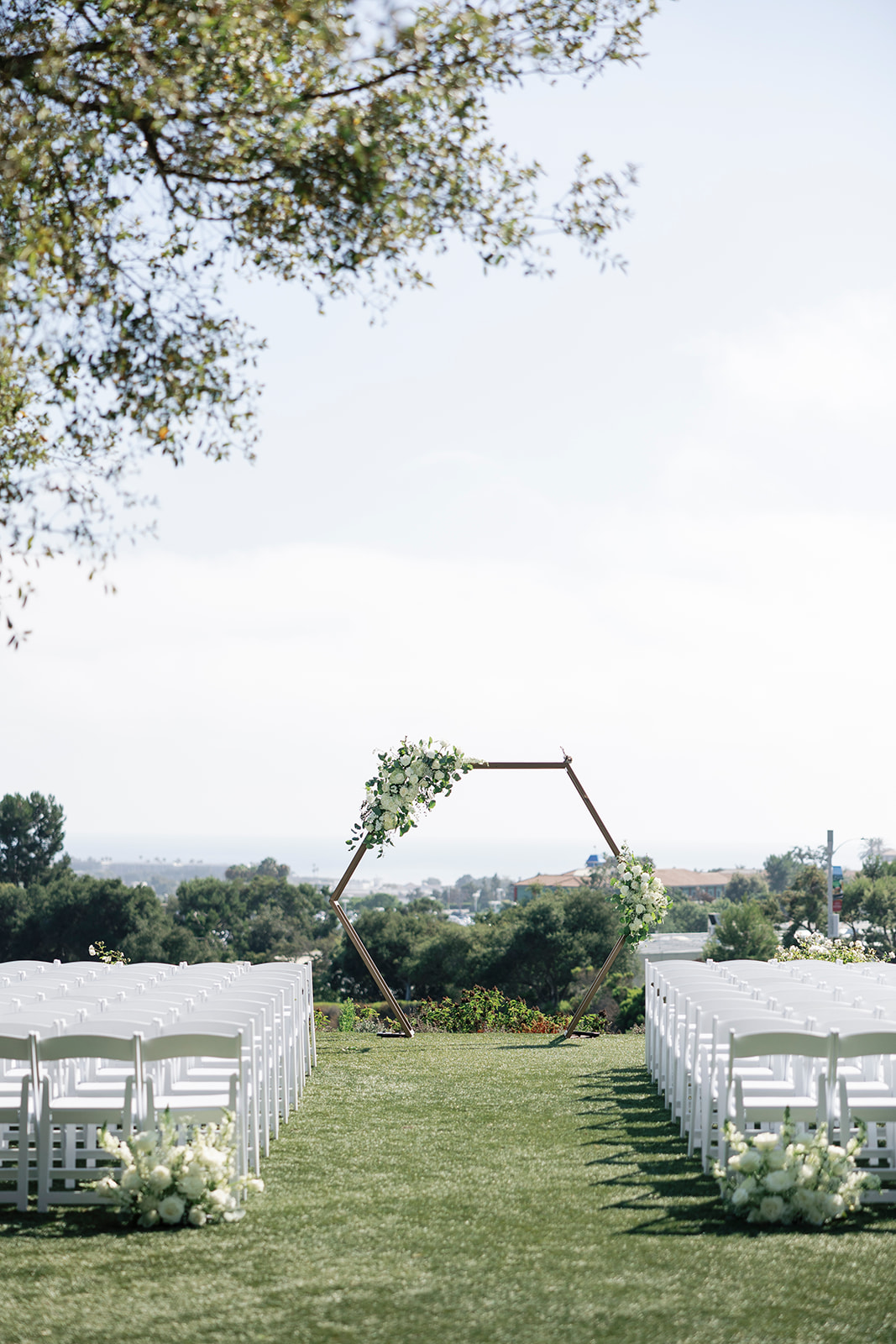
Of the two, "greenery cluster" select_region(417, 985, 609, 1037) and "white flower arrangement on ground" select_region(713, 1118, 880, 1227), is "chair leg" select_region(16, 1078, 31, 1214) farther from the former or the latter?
"greenery cluster" select_region(417, 985, 609, 1037)

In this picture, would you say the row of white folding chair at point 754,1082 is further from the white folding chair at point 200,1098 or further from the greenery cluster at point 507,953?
the greenery cluster at point 507,953

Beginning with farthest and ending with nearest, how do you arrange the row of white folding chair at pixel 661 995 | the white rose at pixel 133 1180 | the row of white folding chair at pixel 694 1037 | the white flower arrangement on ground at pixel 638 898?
the white flower arrangement on ground at pixel 638 898 < the row of white folding chair at pixel 661 995 < the row of white folding chair at pixel 694 1037 < the white rose at pixel 133 1180

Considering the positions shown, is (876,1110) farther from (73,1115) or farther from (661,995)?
(73,1115)

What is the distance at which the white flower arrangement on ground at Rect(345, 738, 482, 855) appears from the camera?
36.9 feet

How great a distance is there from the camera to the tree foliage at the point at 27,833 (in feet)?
165

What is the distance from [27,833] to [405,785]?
4435 cm

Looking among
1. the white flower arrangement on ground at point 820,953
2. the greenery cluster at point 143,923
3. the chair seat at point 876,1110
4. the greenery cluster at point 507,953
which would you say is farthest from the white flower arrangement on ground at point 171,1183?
the greenery cluster at point 143,923

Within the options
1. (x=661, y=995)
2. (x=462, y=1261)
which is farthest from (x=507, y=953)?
(x=462, y=1261)

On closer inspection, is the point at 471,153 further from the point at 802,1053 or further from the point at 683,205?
the point at 802,1053

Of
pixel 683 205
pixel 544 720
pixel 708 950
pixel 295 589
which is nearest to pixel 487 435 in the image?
pixel 683 205

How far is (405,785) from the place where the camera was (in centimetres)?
1129

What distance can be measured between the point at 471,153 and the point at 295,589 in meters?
48.3

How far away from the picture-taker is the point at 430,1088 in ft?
28.6

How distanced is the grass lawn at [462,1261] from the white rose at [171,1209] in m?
0.09
